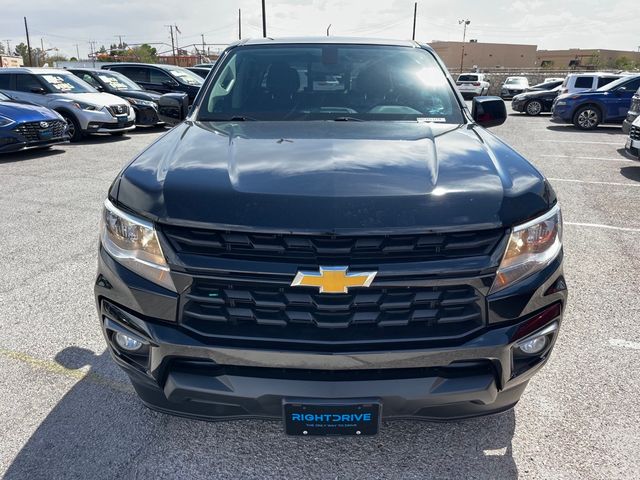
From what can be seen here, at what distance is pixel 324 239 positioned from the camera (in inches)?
70.8

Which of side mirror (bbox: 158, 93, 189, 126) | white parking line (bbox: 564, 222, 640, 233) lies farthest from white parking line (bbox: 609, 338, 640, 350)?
side mirror (bbox: 158, 93, 189, 126)

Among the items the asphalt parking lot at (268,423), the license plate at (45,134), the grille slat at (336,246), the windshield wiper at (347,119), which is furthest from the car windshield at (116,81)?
the grille slat at (336,246)

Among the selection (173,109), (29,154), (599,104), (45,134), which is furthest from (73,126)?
(599,104)

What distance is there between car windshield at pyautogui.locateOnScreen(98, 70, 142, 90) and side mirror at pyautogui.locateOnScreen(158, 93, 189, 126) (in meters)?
11.7

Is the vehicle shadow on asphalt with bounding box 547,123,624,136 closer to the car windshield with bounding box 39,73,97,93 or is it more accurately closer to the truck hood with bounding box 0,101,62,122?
the car windshield with bounding box 39,73,97,93

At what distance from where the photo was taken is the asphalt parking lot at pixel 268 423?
90.0 inches

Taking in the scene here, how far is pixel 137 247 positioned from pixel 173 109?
203 cm

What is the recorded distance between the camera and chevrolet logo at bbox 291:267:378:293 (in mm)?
1796

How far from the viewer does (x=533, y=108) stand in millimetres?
20047

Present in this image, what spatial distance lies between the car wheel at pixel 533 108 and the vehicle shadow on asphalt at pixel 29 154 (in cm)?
1655

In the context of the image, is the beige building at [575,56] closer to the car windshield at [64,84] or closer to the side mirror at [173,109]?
the car windshield at [64,84]

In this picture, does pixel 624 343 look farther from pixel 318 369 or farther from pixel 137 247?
pixel 137 247

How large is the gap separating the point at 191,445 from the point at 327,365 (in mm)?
997

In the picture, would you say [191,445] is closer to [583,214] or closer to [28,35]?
[583,214]
